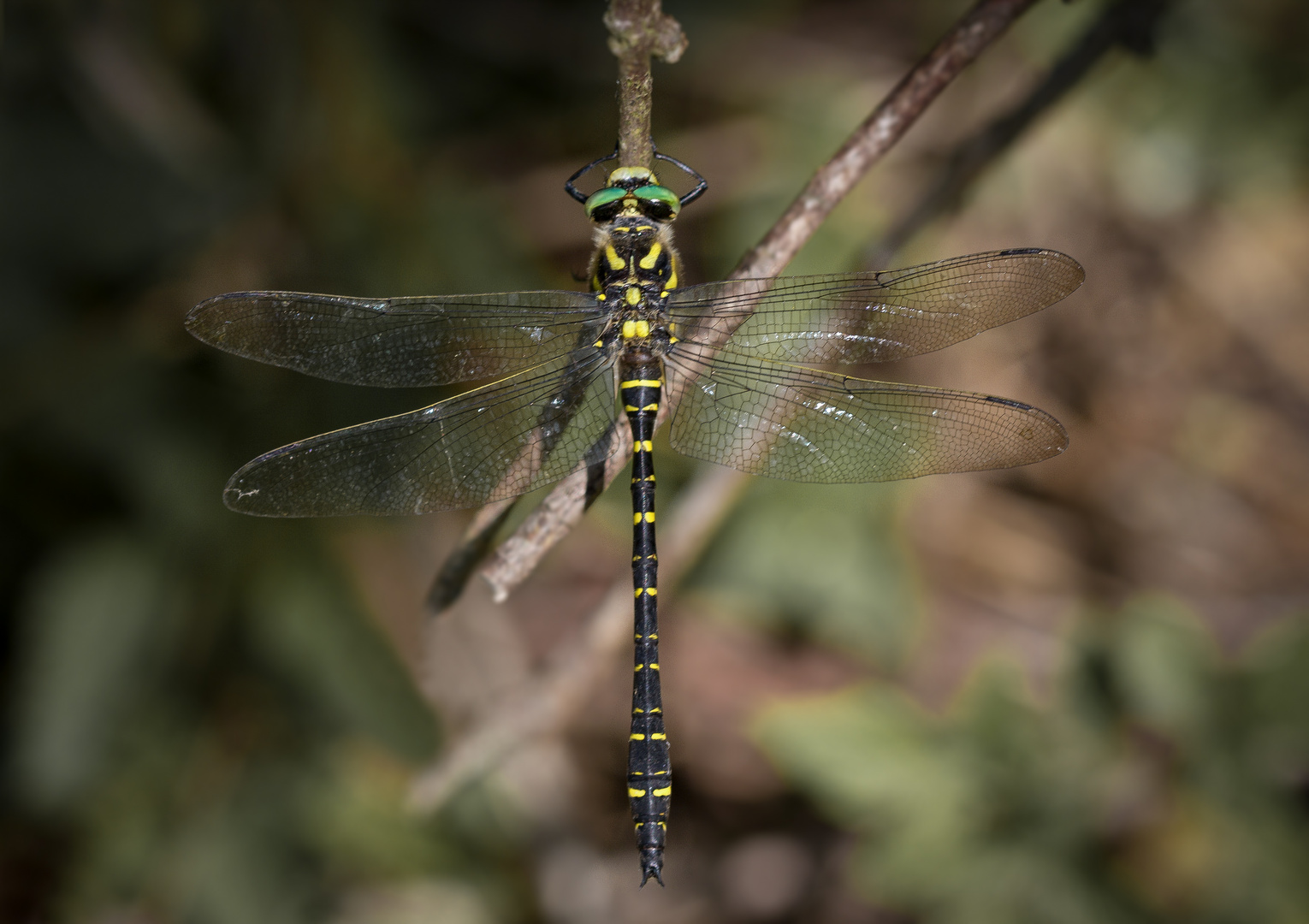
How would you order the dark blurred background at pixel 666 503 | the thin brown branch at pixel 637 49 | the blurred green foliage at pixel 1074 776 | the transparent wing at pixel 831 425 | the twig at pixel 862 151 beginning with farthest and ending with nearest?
the dark blurred background at pixel 666 503 → the blurred green foliage at pixel 1074 776 → the transparent wing at pixel 831 425 → the twig at pixel 862 151 → the thin brown branch at pixel 637 49

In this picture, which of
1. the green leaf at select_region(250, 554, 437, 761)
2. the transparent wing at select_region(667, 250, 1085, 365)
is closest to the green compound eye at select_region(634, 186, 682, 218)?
the transparent wing at select_region(667, 250, 1085, 365)

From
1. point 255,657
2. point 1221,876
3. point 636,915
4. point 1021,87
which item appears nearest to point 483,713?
point 255,657

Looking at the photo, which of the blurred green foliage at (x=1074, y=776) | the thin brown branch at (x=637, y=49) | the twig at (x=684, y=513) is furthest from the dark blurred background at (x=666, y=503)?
the thin brown branch at (x=637, y=49)

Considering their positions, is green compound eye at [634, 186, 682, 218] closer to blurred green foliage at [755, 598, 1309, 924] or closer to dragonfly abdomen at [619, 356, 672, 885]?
dragonfly abdomen at [619, 356, 672, 885]

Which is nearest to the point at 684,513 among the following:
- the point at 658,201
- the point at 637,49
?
the point at 658,201

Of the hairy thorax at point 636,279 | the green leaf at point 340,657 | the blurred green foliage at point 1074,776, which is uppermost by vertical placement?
the hairy thorax at point 636,279

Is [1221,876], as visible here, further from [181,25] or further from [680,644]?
[181,25]

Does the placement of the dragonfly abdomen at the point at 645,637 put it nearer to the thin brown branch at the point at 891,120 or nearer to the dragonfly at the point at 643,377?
the dragonfly at the point at 643,377
